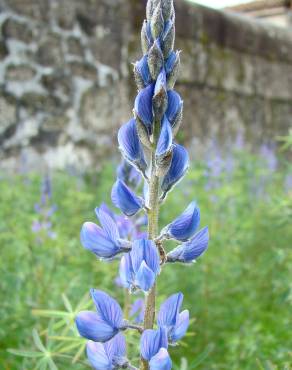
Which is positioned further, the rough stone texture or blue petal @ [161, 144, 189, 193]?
the rough stone texture

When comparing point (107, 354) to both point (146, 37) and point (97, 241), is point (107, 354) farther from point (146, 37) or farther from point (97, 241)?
point (146, 37)

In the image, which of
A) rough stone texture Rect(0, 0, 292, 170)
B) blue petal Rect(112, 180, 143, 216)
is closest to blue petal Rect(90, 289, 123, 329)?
blue petal Rect(112, 180, 143, 216)

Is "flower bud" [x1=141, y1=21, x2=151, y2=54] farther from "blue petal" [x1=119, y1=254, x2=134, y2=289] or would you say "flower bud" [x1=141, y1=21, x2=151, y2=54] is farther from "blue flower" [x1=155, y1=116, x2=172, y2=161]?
"blue petal" [x1=119, y1=254, x2=134, y2=289]

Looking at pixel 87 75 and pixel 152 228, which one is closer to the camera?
pixel 152 228

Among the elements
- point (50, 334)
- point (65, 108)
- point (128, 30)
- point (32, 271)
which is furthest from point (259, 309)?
point (128, 30)

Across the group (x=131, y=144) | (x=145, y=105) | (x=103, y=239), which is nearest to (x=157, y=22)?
(x=145, y=105)

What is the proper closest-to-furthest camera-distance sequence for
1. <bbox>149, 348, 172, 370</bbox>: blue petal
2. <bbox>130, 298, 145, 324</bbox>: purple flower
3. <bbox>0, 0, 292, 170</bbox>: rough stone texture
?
<bbox>149, 348, 172, 370</bbox>: blue petal, <bbox>130, 298, 145, 324</bbox>: purple flower, <bbox>0, 0, 292, 170</bbox>: rough stone texture

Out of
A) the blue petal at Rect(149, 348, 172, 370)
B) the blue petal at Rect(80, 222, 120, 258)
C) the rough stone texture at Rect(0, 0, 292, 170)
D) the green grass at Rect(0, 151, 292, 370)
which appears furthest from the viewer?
the rough stone texture at Rect(0, 0, 292, 170)
